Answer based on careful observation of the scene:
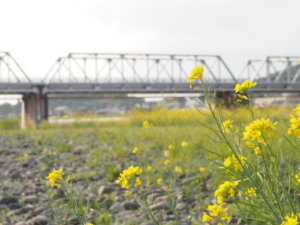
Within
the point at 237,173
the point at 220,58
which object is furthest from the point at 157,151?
the point at 220,58

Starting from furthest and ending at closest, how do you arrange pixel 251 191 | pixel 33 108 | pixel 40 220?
pixel 33 108 < pixel 40 220 < pixel 251 191

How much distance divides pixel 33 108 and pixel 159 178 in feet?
54.8

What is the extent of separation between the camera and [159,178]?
13.9ft

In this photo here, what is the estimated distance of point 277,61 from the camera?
129ft

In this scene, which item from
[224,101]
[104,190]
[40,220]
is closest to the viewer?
[40,220]

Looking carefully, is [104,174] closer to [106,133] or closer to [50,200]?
[50,200]

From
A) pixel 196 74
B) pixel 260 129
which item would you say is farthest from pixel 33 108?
pixel 260 129

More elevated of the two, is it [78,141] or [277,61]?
[277,61]

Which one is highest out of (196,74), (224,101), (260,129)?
(196,74)

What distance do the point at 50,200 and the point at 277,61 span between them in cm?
3874

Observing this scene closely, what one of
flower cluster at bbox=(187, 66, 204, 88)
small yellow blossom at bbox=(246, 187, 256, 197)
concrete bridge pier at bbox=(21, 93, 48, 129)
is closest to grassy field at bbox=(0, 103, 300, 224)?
small yellow blossom at bbox=(246, 187, 256, 197)

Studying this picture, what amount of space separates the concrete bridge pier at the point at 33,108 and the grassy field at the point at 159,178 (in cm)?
1179

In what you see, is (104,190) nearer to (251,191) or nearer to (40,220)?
(40,220)

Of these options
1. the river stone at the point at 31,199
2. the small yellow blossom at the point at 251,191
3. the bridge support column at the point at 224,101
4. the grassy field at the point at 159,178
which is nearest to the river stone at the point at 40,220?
the grassy field at the point at 159,178
